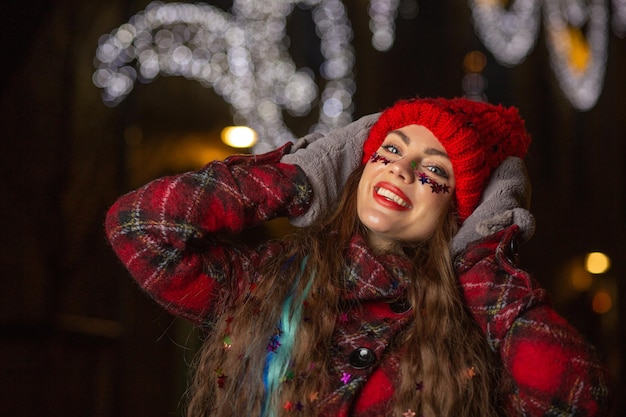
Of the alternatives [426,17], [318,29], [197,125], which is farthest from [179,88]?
[426,17]

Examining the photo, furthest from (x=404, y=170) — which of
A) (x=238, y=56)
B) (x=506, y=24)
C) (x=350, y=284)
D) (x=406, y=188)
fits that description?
(x=506, y=24)

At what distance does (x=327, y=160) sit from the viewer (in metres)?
1.57

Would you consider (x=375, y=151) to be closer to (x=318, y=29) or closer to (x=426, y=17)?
(x=318, y=29)

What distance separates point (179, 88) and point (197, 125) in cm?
25

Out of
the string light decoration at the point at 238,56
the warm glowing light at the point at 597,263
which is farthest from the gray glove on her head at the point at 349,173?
the warm glowing light at the point at 597,263

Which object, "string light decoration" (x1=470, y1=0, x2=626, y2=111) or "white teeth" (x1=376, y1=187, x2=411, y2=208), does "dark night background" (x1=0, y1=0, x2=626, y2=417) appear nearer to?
"white teeth" (x1=376, y1=187, x2=411, y2=208)

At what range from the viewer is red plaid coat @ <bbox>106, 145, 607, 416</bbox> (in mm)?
1279

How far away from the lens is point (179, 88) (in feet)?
12.4

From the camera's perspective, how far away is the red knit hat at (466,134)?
58.9 inches

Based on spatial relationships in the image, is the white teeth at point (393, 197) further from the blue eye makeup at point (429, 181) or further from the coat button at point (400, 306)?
the coat button at point (400, 306)

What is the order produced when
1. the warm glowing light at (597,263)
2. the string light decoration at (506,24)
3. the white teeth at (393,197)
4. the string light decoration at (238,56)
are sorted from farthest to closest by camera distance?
the warm glowing light at (597,263) → the string light decoration at (506,24) → the string light decoration at (238,56) → the white teeth at (393,197)

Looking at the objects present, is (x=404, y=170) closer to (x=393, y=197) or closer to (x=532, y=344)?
(x=393, y=197)

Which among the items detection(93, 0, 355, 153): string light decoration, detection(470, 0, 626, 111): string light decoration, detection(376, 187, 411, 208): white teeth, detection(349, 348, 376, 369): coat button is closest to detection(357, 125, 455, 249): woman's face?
detection(376, 187, 411, 208): white teeth

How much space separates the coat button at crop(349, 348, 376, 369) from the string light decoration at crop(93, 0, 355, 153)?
2.26 meters
